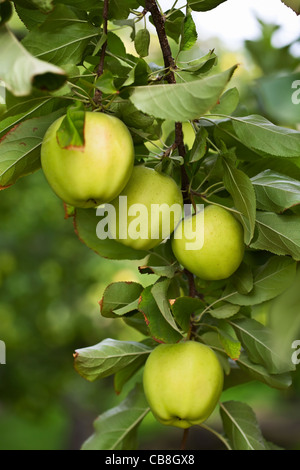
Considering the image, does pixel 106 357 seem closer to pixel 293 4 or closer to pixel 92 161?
pixel 92 161

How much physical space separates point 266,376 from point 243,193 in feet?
0.81

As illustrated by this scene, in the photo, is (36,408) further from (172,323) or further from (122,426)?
(172,323)

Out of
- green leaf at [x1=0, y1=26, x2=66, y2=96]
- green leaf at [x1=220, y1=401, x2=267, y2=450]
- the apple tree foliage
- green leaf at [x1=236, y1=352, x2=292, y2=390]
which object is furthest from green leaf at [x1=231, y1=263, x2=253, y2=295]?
green leaf at [x1=0, y1=26, x2=66, y2=96]

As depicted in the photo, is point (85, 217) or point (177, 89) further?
point (85, 217)

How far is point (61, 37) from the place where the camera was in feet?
1.64

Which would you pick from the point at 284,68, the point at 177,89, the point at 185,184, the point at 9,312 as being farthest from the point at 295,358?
the point at 9,312

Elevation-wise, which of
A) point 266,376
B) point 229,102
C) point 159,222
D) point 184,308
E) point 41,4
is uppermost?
point 41,4

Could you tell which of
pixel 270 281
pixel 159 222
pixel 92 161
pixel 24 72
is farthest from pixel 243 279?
pixel 24 72

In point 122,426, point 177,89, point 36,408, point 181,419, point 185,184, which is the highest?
point 177,89

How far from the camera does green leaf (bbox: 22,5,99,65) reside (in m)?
0.48

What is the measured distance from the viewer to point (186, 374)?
23.0 inches

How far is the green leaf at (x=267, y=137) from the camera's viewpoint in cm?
55

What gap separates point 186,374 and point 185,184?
0.21 m

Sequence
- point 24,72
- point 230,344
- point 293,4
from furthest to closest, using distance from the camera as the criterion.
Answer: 1. point 230,344
2. point 293,4
3. point 24,72
